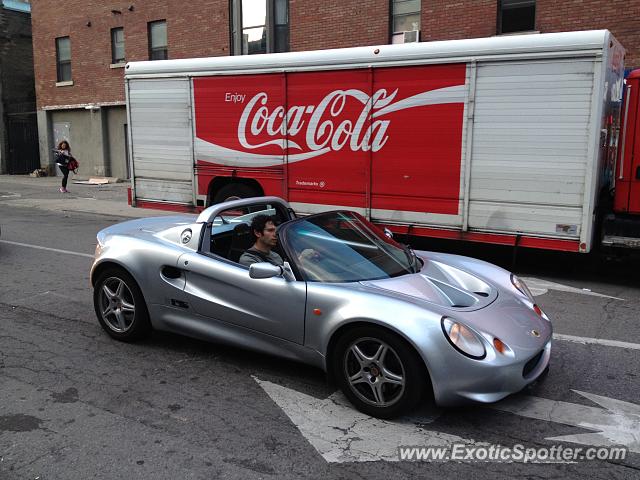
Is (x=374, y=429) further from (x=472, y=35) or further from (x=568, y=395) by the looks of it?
(x=472, y=35)

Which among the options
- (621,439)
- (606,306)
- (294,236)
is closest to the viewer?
(621,439)

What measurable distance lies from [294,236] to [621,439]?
245 centimetres

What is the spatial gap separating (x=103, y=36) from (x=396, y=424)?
22424mm

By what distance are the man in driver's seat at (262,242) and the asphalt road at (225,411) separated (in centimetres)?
85

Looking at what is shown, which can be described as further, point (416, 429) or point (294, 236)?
point (294, 236)

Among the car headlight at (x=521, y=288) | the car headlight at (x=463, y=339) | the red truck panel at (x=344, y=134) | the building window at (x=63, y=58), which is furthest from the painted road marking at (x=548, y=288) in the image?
the building window at (x=63, y=58)

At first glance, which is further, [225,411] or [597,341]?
[597,341]

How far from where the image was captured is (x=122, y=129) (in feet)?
74.1

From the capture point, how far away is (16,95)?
1048 inches

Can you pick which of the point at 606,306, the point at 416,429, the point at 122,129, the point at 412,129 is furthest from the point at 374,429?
the point at 122,129

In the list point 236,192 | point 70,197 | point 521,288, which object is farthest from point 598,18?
point 70,197

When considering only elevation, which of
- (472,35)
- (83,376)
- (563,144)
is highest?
(472,35)

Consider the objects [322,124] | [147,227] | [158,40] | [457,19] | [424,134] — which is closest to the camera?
[147,227]

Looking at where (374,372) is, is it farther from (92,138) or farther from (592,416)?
(92,138)
